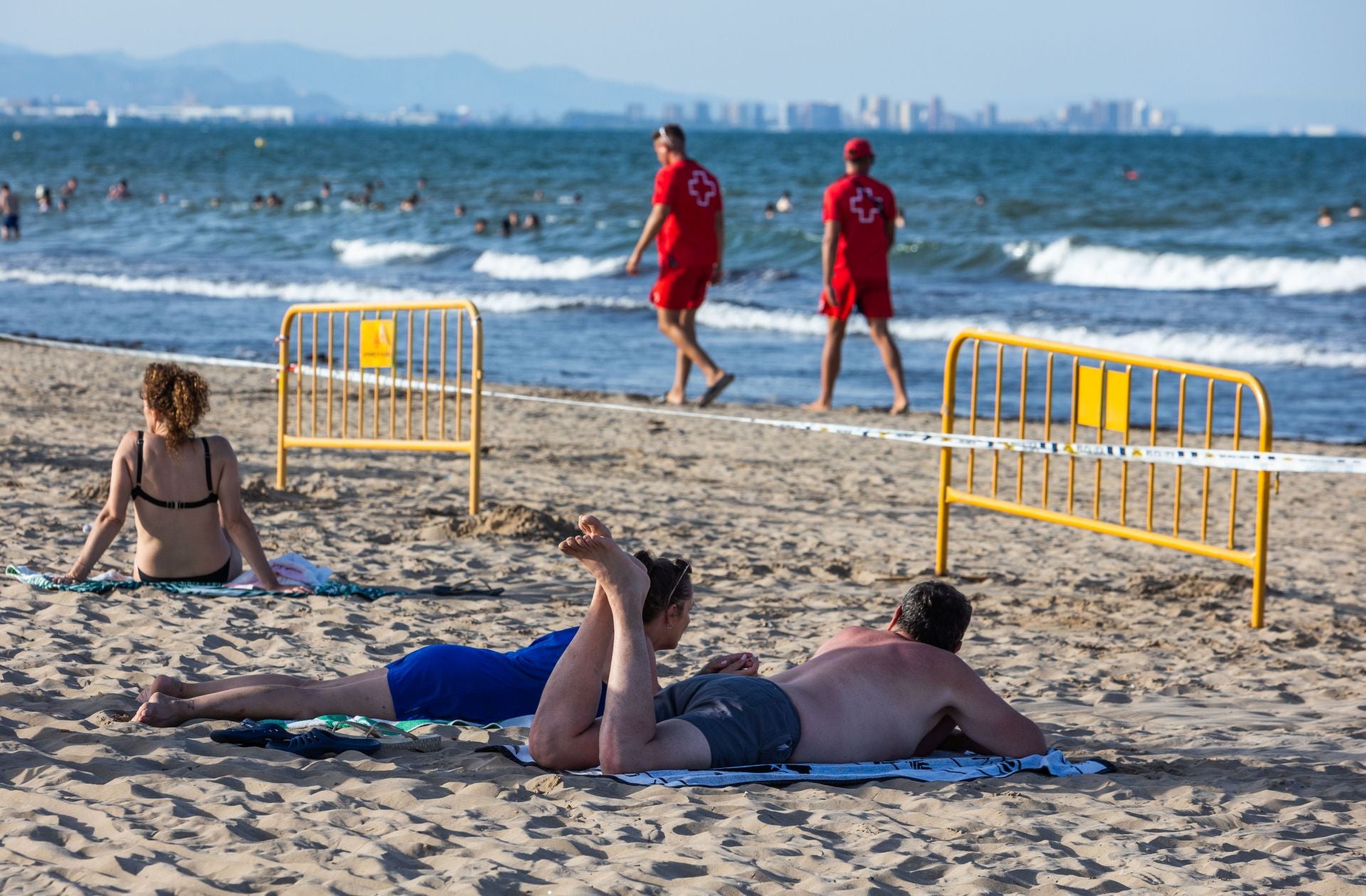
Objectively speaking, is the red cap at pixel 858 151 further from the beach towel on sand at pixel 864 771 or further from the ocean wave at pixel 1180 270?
the ocean wave at pixel 1180 270

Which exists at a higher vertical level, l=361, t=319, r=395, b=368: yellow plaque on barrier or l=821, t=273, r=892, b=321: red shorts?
l=821, t=273, r=892, b=321: red shorts

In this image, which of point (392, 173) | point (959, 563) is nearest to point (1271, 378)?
point (959, 563)

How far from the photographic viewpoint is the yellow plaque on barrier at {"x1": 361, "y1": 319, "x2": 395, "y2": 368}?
761 centimetres

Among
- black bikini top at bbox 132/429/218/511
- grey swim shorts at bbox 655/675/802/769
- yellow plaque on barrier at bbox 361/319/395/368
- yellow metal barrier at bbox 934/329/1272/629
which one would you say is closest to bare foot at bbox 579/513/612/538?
grey swim shorts at bbox 655/675/802/769

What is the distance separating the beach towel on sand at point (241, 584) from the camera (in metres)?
5.80

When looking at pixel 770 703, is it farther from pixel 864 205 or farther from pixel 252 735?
pixel 864 205

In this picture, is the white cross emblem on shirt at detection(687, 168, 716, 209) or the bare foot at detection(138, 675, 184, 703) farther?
the white cross emblem on shirt at detection(687, 168, 716, 209)

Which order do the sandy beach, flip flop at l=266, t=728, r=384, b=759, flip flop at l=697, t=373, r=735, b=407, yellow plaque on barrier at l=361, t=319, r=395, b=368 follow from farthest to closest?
1. flip flop at l=697, t=373, r=735, b=407
2. yellow plaque on barrier at l=361, t=319, r=395, b=368
3. flip flop at l=266, t=728, r=384, b=759
4. the sandy beach

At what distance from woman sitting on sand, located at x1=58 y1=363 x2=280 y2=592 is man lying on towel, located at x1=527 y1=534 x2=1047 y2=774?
2.15 meters

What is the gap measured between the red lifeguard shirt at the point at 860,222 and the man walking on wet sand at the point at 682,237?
0.87 m

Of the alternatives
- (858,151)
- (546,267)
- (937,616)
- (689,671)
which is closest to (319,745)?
(689,671)

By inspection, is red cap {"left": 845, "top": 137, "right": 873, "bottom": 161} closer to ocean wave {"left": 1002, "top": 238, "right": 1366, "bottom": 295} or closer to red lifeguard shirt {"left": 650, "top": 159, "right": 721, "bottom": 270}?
red lifeguard shirt {"left": 650, "top": 159, "right": 721, "bottom": 270}

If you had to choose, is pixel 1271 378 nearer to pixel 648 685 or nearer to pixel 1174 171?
pixel 648 685

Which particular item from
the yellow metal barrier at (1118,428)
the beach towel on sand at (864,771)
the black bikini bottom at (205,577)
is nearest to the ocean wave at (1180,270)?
the yellow metal barrier at (1118,428)
